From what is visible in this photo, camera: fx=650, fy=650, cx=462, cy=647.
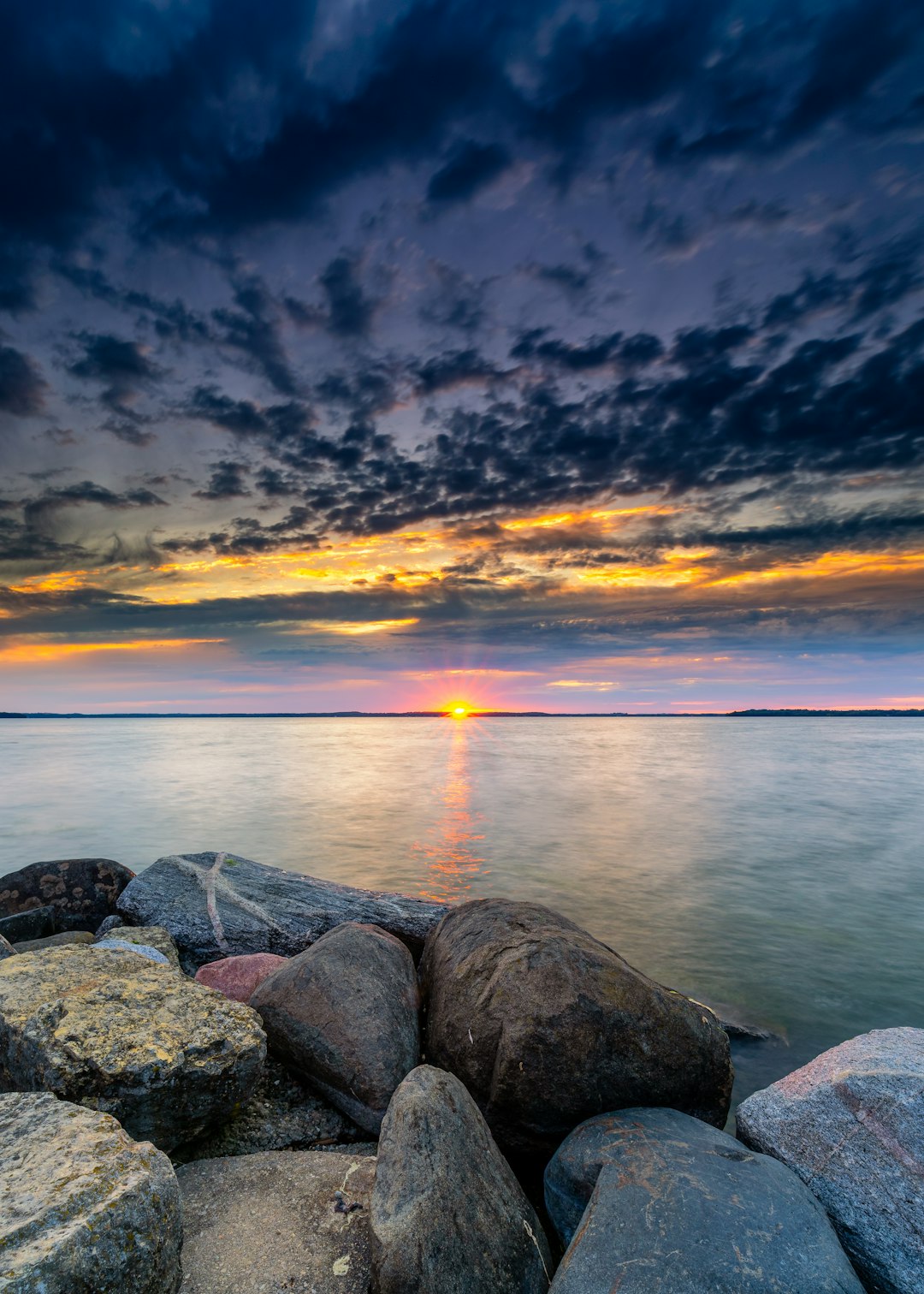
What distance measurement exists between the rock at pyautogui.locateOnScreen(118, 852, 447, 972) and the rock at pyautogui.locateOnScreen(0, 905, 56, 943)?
1.19 m

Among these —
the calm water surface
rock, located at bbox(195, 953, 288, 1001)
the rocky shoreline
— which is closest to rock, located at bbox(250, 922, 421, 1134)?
the rocky shoreline

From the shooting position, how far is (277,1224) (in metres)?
3.77

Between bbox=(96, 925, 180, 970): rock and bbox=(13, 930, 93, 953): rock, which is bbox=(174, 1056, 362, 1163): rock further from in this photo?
bbox=(13, 930, 93, 953): rock

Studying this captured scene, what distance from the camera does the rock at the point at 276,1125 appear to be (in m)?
4.67

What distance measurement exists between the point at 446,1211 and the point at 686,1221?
131 cm

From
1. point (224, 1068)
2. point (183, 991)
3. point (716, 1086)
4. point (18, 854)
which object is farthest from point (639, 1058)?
point (18, 854)

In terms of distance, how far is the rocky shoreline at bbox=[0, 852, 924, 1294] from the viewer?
3.27m

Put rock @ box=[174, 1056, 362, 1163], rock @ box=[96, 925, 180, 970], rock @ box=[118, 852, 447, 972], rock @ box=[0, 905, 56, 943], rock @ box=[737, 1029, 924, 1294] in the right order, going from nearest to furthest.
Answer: rock @ box=[737, 1029, 924, 1294] < rock @ box=[174, 1056, 362, 1163] < rock @ box=[96, 925, 180, 970] < rock @ box=[118, 852, 447, 972] < rock @ box=[0, 905, 56, 943]

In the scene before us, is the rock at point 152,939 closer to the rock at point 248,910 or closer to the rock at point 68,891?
the rock at point 248,910

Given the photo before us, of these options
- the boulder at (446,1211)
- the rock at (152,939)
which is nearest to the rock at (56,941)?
the rock at (152,939)

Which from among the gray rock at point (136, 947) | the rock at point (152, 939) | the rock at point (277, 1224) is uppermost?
the gray rock at point (136, 947)

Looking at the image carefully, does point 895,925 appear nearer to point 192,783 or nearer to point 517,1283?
point 517,1283

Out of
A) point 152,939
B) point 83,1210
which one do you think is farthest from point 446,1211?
point 152,939

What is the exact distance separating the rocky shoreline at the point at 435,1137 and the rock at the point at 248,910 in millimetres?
2403
